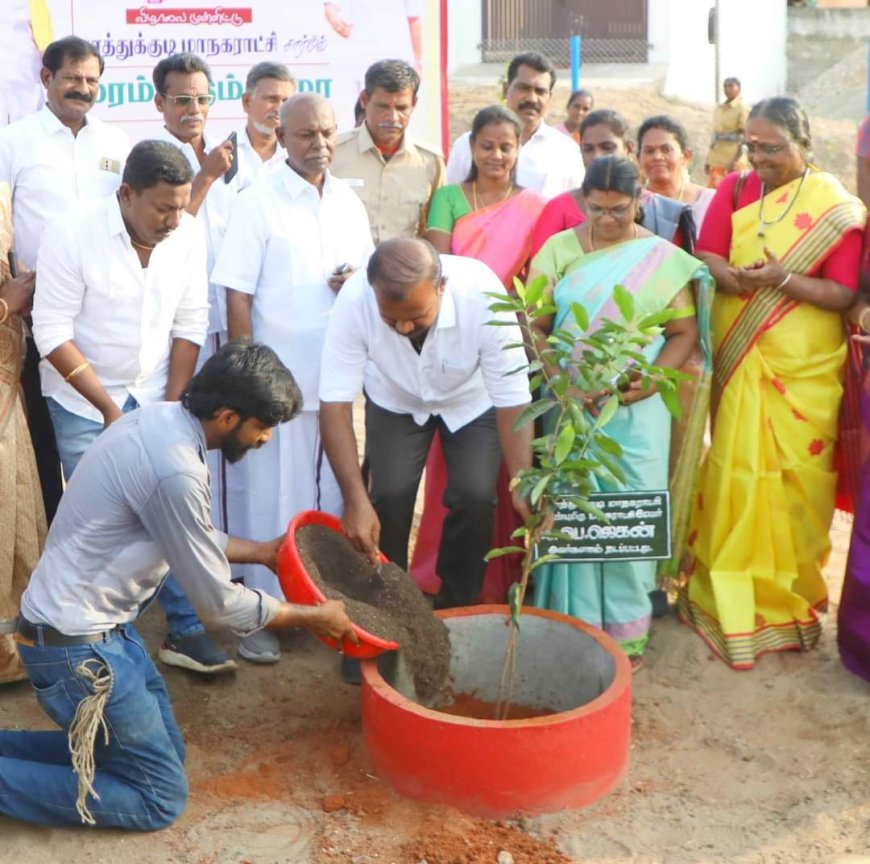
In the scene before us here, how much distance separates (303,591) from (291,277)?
1.35 metres

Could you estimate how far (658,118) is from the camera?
195 inches

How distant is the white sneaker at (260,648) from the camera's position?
4.41 metres

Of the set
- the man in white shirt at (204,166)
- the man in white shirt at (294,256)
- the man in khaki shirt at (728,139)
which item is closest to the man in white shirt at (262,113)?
the man in white shirt at (204,166)

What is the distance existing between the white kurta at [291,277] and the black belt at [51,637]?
1320mm

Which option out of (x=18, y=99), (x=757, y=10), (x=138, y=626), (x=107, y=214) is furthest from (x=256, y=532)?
(x=757, y=10)

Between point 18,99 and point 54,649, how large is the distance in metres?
4.53

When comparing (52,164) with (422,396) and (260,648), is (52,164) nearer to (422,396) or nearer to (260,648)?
(422,396)

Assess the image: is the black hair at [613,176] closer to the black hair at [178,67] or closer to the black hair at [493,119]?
the black hair at [493,119]

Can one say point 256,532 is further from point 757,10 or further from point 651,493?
point 757,10

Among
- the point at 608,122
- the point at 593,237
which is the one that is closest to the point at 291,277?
the point at 593,237

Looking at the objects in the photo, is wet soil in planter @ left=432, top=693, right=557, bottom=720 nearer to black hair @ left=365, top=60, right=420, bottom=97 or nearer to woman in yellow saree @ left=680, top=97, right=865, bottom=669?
woman in yellow saree @ left=680, top=97, right=865, bottom=669

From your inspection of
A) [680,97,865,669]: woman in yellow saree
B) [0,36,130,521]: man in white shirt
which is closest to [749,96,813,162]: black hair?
[680,97,865,669]: woman in yellow saree

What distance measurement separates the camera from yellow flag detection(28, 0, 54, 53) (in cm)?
692

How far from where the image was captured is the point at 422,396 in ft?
13.6
